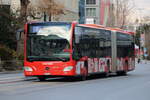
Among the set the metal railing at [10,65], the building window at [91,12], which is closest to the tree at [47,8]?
the metal railing at [10,65]

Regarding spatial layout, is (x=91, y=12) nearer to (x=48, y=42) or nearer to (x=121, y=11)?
(x=121, y=11)

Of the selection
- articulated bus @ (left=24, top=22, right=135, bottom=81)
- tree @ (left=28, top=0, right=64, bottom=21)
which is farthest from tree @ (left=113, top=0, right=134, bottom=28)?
articulated bus @ (left=24, top=22, right=135, bottom=81)

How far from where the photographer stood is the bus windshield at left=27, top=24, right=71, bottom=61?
24625mm

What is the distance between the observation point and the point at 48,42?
81.6 ft

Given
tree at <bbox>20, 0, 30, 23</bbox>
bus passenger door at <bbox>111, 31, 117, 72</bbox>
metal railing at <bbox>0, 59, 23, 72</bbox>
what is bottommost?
metal railing at <bbox>0, 59, 23, 72</bbox>

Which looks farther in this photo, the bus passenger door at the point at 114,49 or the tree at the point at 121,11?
the tree at the point at 121,11

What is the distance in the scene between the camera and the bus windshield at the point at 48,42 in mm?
24625

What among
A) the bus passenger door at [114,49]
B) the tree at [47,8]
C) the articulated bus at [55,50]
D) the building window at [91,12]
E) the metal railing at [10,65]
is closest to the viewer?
the articulated bus at [55,50]

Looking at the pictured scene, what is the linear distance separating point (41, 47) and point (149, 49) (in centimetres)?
9483

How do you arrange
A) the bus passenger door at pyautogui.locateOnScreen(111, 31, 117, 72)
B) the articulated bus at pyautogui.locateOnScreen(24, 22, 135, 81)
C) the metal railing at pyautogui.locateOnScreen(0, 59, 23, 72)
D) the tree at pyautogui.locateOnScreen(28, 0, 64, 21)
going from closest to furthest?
the articulated bus at pyautogui.locateOnScreen(24, 22, 135, 81)
the bus passenger door at pyautogui.locateOnScreen(111, 31, 117, 72)
the metal railing at pyautogui.locateOnScreen(0, 59, 23, 72)
the tree at pyautogui.locateOnScreen(28, 0, 64, 21)

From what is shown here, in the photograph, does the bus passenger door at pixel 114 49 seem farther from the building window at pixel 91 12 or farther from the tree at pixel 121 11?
the building window at pixel 91 12

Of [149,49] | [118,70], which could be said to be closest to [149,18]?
[149,49]

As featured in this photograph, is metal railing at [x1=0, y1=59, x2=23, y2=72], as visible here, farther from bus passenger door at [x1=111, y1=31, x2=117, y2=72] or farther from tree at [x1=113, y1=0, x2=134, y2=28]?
tree at [x1=113, y1=0, x2=134, y2=28]

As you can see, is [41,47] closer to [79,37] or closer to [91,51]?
[79,37]
